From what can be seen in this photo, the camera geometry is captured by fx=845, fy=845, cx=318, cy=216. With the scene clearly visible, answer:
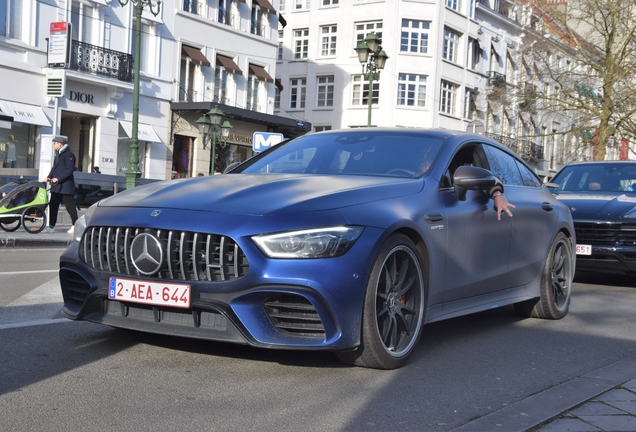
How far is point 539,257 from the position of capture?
694 cm

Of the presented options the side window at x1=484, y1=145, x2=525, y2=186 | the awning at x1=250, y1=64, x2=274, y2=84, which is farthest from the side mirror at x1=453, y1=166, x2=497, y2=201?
the awning at x1=250, y1=64, x2=274, y2=84

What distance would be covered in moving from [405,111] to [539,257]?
1785 inches

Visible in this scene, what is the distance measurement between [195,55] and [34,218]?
70.8ft

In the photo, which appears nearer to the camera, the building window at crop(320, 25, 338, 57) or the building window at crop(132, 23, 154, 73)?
the building window at crop(132, 23, 154, 73)

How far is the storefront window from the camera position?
1102 inches

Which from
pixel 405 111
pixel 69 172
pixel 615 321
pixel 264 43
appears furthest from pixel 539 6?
pixel 615 321

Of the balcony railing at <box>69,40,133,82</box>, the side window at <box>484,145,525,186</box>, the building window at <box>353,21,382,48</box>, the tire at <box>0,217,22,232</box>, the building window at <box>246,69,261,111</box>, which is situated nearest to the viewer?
the side window at <box>484,145,525,186</box>

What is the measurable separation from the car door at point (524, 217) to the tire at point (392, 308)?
151cm

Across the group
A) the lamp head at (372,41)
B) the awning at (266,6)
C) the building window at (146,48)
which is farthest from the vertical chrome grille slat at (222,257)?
the awning at (266,6)

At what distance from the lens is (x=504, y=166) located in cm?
686

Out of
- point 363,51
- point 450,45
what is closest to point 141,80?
point 363,51

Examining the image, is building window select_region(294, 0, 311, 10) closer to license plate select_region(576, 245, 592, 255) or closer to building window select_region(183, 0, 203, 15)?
building window select_region(183, 0, 203, 15)

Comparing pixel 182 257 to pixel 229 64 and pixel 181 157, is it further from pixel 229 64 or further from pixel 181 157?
pixel 229 64

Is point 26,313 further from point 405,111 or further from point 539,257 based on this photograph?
point 405,111
